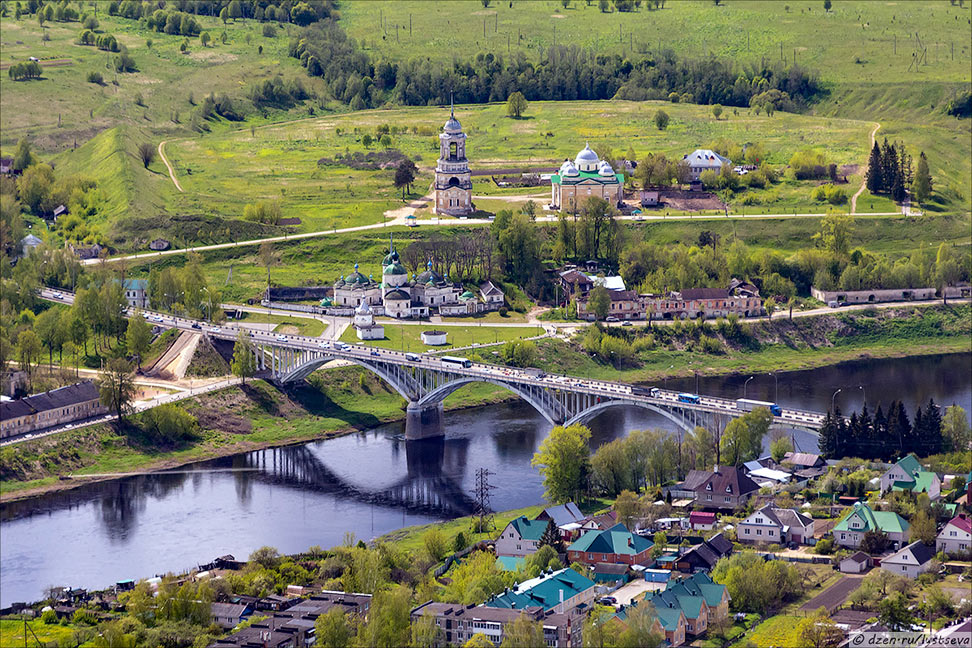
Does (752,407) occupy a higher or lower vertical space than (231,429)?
higher

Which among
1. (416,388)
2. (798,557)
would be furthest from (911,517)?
(416,388)

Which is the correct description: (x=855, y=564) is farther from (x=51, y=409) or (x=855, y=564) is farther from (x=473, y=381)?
(x=51, y=409)

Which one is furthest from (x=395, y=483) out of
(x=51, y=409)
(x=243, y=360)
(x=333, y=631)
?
(x=333, y=631)

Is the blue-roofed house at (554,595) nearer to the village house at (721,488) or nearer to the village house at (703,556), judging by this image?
the village house at (703,556)

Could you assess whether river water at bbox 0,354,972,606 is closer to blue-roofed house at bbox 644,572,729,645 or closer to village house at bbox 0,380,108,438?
village house at bbox 0,380,108,438

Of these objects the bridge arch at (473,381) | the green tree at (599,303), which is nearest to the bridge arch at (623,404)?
the bridge arch at (473,381)

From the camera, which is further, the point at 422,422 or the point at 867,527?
the point at 422,422
